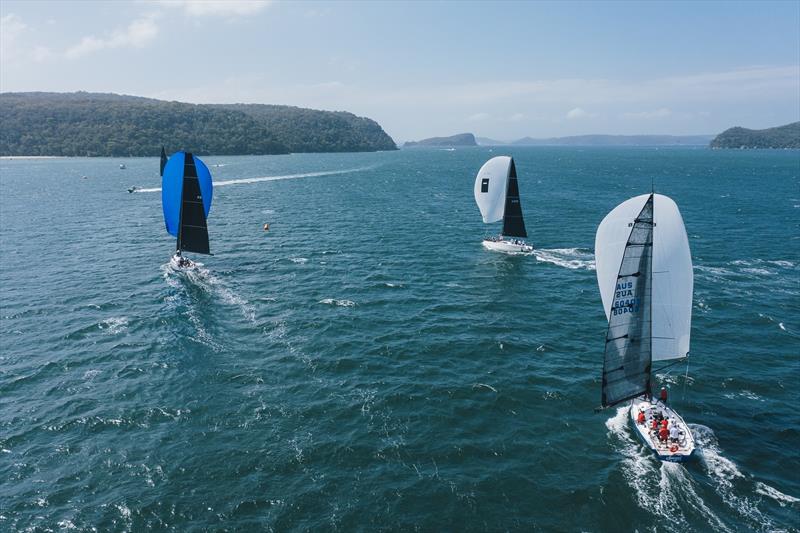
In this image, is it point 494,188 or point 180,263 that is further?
point 494,188

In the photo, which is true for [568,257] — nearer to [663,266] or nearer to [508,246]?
[508,246]

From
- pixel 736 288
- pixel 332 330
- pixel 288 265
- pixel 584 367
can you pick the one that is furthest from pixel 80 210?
pixel 736 288

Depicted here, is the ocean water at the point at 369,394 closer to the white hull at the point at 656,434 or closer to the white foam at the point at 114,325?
the white foam at the point at 114,325

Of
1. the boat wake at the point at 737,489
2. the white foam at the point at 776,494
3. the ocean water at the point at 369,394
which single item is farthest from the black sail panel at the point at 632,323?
the white foam at the point at 776,494

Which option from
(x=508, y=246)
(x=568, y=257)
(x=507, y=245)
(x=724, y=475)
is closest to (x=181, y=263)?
(x=507, y=245)

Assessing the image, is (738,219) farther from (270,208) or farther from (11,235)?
(11,235)

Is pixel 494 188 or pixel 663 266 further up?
pixel 494 188

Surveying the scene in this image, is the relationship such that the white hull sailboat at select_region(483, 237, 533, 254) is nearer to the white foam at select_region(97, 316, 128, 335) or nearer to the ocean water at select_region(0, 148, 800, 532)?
the ocean water at select_region(0, 148, 800, 532)
